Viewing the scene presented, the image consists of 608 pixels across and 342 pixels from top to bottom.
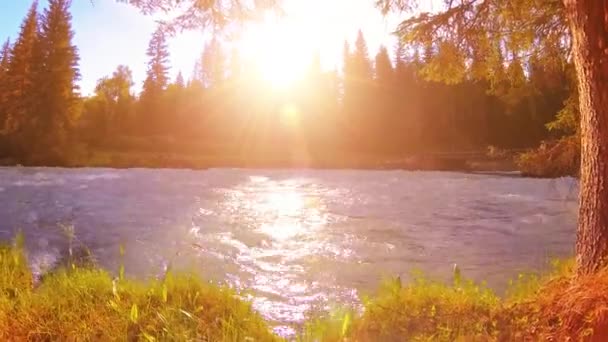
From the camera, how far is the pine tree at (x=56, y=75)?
40.8m

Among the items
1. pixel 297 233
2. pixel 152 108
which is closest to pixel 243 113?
pixel 152 108

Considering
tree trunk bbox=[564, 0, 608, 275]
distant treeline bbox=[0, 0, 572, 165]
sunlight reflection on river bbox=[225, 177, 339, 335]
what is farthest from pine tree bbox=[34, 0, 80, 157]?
tree trunk bbox=[564, 0, 608, 275]

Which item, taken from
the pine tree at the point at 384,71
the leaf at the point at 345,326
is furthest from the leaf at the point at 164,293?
the pine tree at the point at 384,71

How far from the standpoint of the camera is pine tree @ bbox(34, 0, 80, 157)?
40812 millimetres

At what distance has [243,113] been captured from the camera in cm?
6375

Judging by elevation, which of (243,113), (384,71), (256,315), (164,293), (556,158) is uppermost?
(384,71)

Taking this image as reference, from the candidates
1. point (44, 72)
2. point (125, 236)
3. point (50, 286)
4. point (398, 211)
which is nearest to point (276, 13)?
point (50, 286)

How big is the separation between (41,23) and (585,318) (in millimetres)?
49852

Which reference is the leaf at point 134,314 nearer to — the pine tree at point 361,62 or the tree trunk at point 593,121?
the tree trunk at point 593,121

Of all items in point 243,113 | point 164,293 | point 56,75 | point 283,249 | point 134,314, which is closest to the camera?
point 134,314

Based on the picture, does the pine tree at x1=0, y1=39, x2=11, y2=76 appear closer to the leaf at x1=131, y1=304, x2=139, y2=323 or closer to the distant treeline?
the distant treeline

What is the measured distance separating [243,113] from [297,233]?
177 ft

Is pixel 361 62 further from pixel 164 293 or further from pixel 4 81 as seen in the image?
pixel 164 293

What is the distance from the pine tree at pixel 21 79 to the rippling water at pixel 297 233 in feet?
80.6
